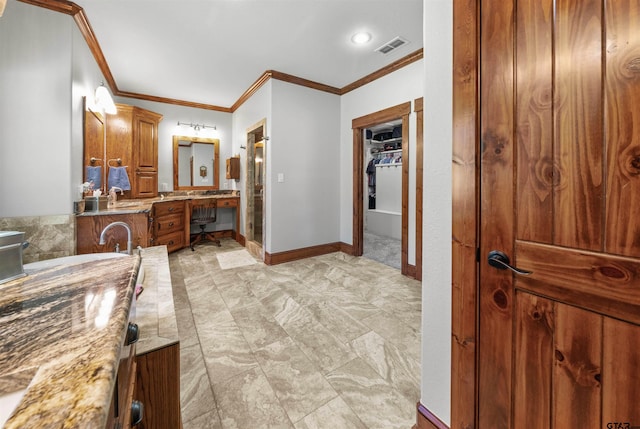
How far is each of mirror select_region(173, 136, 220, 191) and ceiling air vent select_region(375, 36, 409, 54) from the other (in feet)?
11.6

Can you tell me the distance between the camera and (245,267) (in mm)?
3643

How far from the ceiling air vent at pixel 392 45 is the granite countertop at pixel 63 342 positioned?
3164 millimetres

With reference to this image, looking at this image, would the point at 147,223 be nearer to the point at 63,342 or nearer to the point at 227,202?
the point at 227,202

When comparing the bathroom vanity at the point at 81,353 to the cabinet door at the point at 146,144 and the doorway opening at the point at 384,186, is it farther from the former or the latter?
the doorway opening at the point at 384,186

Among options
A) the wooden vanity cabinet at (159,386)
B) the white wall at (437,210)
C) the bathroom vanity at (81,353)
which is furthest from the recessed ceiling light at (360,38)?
the wooden vanity cabinet at (159,386)

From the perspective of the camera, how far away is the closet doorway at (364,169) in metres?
3.26

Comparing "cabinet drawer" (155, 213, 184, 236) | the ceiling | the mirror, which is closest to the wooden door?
the ceiling

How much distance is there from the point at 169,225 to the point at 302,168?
2234 mm

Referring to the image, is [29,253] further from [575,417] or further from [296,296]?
[575,417]

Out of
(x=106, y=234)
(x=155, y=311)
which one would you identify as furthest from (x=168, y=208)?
(x=155, y=311)

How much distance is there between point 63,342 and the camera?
0.48 meters

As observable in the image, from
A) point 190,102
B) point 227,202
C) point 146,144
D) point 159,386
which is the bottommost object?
point 159,386

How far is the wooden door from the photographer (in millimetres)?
736

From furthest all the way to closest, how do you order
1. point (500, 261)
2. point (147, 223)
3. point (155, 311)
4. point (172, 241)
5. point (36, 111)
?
1. point (172, 241)
2. point (147, 223)
3. point (36, 111)
4. point (155, 311)
5. point (500, 261)
